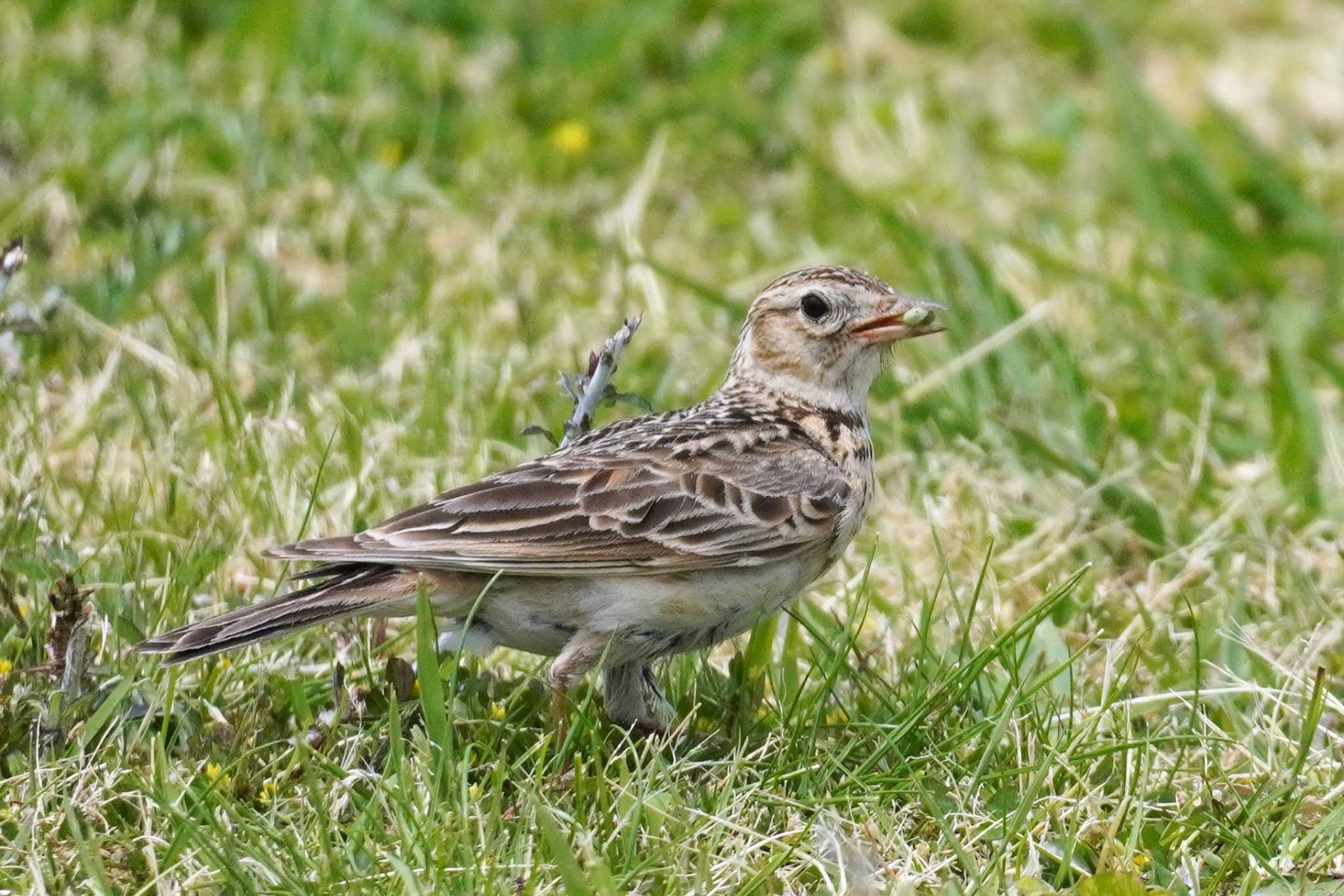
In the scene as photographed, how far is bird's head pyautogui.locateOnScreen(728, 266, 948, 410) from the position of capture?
5176 millimetres

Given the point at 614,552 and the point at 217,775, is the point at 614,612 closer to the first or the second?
the point at 614,552

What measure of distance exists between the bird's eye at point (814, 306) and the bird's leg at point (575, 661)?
1272 millimetres

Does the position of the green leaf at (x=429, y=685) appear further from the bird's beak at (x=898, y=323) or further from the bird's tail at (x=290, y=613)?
the bird's beak at (x=898, y=323)

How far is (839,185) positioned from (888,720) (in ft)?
13.6

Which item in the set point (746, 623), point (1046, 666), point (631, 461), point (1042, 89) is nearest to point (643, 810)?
point (746, 623)

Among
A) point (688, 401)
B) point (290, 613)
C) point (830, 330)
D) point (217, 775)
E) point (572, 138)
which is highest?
point (830, 330)

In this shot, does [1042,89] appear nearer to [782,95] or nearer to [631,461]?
[782,95]

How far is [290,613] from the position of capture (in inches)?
160

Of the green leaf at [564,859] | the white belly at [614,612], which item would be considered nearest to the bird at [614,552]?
the white belly at [614,612]

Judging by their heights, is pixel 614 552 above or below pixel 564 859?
above

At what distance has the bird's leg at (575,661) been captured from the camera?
4.29 m

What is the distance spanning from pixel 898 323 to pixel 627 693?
1294mm

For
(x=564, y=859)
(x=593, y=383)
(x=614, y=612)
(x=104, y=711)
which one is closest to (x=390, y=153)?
(x=593, y=383)

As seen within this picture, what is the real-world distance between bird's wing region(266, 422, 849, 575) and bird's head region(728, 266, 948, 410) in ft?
1.21
